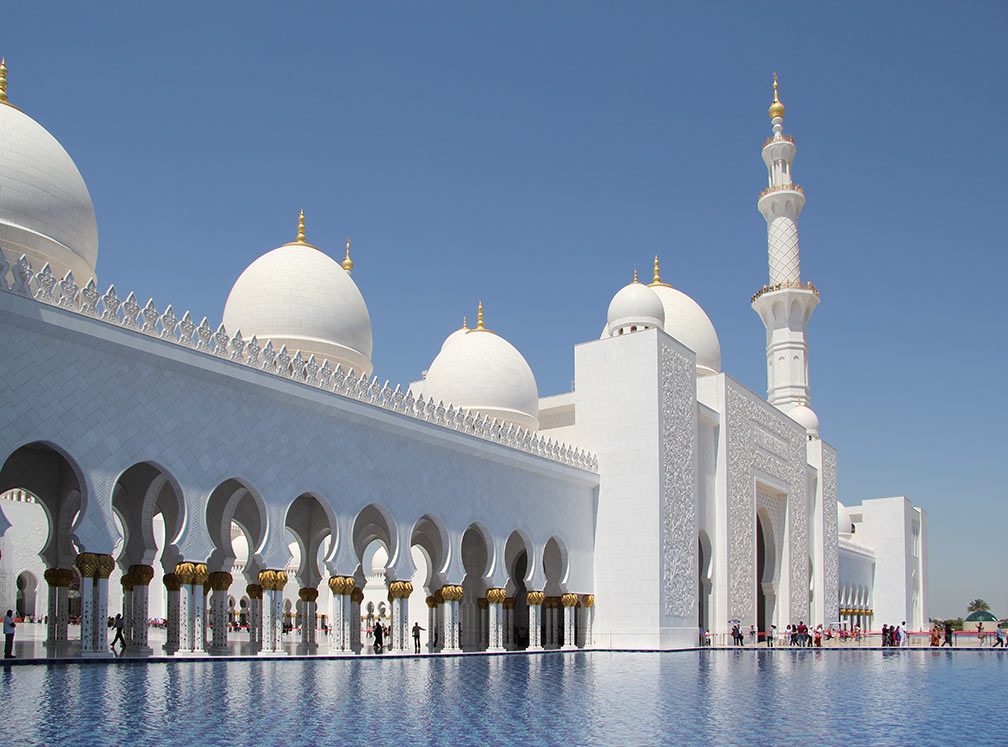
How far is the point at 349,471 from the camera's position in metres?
10.9

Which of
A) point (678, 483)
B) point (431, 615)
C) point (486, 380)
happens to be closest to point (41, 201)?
point (431, 615)

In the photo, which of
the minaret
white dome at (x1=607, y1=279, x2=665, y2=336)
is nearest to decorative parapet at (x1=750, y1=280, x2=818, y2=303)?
the minaret

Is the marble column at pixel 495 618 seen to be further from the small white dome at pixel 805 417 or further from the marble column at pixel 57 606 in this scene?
the small white dome at pixel 805 417

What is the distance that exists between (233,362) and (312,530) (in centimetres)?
442

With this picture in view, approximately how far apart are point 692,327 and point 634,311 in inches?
136

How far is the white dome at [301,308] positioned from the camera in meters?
13.1

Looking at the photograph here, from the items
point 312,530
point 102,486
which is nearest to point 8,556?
point 312,530

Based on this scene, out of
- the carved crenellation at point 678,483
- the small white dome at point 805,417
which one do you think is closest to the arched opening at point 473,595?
the carved crenellation at point 678,483

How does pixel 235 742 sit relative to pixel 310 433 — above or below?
below

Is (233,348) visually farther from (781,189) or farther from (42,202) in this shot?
(781,189)

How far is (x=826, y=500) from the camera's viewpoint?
2308 centimetres

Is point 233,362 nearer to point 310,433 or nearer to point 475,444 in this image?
point 310,433

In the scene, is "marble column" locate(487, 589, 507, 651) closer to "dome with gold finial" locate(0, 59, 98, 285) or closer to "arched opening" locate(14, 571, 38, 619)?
"dome with gold finial" locate(0, 59, 98, 285)

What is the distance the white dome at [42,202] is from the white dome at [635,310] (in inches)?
348
